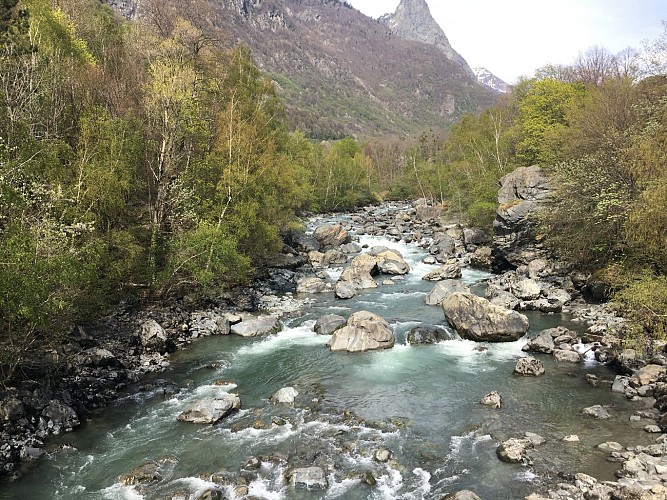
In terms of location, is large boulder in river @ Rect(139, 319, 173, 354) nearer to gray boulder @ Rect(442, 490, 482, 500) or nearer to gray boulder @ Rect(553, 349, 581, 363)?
gray boulder @ Rect(442, 490, 482, 500)

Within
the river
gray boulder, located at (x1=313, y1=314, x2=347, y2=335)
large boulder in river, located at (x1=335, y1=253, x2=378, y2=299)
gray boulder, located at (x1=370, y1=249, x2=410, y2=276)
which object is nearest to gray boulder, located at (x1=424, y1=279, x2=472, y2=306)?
large boulder in river, located at (x1=335, y1=253, x2=378, y2=299)

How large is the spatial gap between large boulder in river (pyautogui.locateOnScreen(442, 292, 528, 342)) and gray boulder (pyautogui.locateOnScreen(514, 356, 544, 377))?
3.17 meters

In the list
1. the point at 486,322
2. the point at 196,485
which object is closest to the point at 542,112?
the point at 486,322

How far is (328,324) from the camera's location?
77.5 feet

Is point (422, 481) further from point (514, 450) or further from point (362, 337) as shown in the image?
point (362, 337)

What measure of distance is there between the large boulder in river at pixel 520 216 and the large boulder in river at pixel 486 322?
13162 millimetres

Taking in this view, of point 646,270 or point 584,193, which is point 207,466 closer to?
point 646,270

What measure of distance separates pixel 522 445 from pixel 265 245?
23.0 meters

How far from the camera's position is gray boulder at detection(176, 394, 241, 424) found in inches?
579

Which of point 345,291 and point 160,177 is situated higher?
point 160,177

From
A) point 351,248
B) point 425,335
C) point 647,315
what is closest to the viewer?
point 647,315

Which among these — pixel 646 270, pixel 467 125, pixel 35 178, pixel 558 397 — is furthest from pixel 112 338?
pixel 467 125

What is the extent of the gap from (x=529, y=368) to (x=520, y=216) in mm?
18619

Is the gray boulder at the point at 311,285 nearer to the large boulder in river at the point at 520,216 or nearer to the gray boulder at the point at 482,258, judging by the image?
the gray boulder at the point at 482,258
